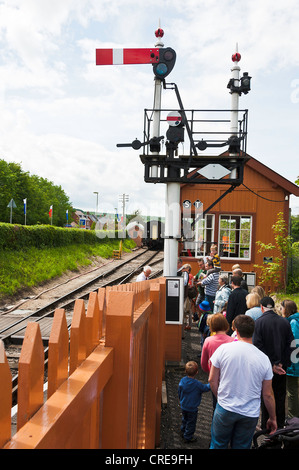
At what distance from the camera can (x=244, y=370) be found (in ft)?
10.1

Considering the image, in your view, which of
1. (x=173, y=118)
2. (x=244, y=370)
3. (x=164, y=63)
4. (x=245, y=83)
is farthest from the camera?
(x=173, y=118)

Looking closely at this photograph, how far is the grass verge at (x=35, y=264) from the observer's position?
1634 centimetres

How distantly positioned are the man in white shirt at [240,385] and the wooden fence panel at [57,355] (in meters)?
2.12

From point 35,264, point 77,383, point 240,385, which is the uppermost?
point 77,383

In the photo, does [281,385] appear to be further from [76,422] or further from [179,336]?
[76,422]

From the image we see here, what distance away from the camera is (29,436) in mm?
1022

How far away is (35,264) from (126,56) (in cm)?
1508

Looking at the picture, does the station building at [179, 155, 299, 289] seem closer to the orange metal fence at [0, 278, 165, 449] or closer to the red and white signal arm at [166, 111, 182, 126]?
the red and white signal arm at [166, 111, 182, 126]

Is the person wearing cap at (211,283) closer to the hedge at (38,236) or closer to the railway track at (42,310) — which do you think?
the railway track at (42,310)

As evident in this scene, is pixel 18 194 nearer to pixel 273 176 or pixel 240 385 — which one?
pixel 273 176

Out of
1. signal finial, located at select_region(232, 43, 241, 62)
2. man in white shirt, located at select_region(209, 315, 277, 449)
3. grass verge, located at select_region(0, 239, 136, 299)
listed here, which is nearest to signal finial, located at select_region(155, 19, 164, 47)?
signal finial, located at select_region(232, 43, 241, 62)

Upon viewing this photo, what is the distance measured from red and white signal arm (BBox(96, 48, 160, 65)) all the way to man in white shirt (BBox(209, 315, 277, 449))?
5.61 meters

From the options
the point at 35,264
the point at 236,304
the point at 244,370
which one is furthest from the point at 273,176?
the point at 244,370

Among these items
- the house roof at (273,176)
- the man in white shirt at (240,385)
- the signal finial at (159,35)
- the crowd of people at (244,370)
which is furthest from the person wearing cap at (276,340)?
the house roof at (273,176)
